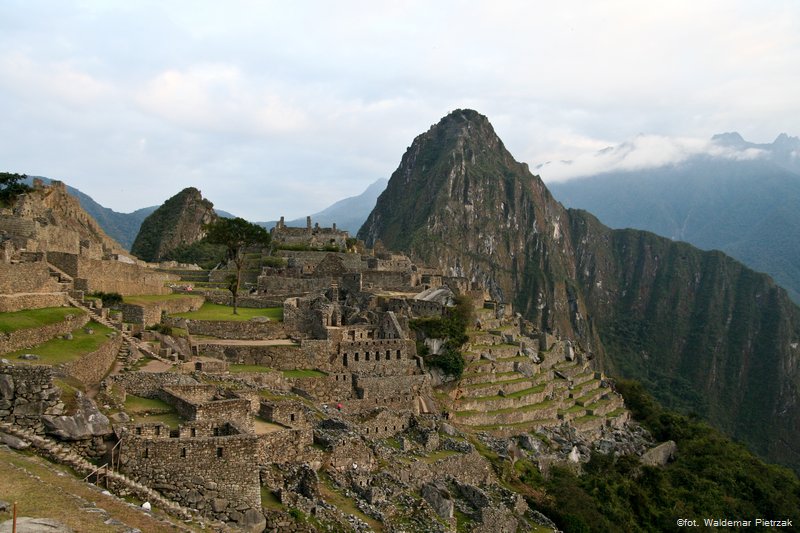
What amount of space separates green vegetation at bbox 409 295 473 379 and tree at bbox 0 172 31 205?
23.8 metres

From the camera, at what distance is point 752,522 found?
40.3 m

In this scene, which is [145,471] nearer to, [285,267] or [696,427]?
[285,267]

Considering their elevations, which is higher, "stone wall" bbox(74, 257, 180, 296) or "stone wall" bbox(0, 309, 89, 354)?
"stone wall" bbox(74, 257, 180, 296)

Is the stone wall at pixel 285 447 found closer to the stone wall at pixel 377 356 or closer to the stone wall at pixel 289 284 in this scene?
the stone wall at pixel 377 356

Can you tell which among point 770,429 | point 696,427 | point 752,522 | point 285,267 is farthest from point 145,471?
point 770,429

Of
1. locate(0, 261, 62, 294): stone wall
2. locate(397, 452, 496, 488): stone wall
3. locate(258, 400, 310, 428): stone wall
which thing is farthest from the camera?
locate(397, 452, 496, 488): stone wall

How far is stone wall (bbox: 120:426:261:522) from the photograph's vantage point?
38.6 feet

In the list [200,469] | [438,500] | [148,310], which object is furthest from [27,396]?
[148,310]

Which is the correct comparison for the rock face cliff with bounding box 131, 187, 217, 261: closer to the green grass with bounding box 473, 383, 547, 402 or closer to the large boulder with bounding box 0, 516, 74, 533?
the green grass with bounding box 473, 383, 547, 402

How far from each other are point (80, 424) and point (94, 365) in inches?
223

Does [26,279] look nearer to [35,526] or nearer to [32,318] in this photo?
[32,318]

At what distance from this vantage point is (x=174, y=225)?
87875mm

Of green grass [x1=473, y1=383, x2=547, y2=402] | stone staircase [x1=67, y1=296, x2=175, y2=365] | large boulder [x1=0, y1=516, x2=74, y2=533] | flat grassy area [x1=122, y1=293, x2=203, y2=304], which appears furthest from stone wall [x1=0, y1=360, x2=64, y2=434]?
green grass [x1=473, y1=383, x2=547, y2=402]

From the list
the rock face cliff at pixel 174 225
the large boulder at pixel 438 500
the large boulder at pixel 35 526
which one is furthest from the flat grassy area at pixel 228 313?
the rock face cliff at pixel 174 225
